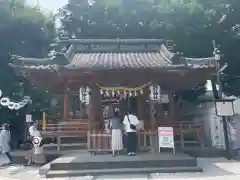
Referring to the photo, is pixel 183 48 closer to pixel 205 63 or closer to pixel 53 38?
pixel 205 63

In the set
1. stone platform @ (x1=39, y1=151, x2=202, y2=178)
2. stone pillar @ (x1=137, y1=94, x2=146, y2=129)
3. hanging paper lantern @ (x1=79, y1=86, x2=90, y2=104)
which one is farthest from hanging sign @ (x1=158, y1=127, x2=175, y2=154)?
hanging paper lantern @ (x1=79, y1=86, x2=90, y2=104)

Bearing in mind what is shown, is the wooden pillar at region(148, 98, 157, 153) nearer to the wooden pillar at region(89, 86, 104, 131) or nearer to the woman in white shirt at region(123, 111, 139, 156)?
the woman in white shirt at region(123, 111, 139, 156)

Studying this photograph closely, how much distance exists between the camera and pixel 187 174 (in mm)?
8945

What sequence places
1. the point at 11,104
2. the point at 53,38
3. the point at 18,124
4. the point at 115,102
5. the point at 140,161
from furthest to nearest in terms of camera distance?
the point at 53,38, the point at 18,124, the point at 11,104, the point at 115,102, the point at 140,161

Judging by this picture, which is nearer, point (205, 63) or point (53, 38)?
point (205, 63)

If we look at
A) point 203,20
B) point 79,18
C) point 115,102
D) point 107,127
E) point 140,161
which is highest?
Answer: point 79,18

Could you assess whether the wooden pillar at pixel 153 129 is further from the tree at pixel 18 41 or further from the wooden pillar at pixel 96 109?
the tree at pixel 18 41

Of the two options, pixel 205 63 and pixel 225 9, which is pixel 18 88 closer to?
pixel 205 63

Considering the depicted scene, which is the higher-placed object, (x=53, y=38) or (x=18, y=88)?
(x=53, y=38)

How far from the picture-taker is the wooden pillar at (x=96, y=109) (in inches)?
506

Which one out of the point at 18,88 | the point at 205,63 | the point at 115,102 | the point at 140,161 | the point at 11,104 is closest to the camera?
the point at 140,161

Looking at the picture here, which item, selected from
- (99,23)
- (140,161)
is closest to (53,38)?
(99,23)

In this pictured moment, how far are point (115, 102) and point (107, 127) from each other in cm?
249

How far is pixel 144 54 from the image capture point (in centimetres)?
1535
